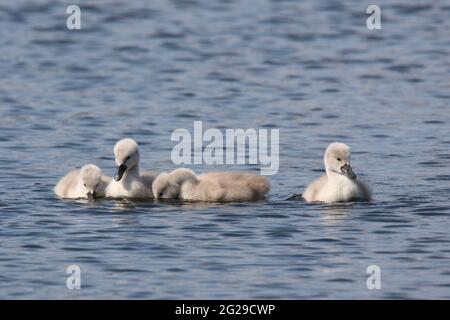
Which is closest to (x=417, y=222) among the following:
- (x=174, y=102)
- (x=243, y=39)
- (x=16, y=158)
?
(x=16, y=158)

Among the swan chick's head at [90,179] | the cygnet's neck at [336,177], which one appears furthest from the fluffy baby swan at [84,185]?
the cygnet's neck at [336,177]

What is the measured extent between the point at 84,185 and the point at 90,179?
97 mm

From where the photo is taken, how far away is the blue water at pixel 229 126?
1215 cm

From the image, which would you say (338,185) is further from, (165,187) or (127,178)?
(127,178)

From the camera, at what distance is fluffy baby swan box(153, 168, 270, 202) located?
47.8ft

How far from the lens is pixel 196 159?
55.7 feet

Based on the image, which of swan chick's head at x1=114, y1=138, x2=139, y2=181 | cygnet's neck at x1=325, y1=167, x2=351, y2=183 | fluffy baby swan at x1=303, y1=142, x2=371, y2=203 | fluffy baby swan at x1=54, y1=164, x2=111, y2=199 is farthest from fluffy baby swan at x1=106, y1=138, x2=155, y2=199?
cygnet's neck at x1=325, y1=167, x2=351, y2=183

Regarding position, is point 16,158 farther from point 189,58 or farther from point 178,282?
point 189,58

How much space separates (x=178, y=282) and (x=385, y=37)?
14.8 metres

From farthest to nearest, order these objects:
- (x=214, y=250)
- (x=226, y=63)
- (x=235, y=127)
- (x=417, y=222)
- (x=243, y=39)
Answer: (x=243, y=39)
(x=226, y=63)
(x=235, y=127)
(x=417, y=222)
(x=214, y=250)

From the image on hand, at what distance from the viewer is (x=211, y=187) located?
47.9 ft

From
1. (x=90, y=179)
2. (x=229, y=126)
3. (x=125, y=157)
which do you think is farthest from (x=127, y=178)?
(x=229, y=126)

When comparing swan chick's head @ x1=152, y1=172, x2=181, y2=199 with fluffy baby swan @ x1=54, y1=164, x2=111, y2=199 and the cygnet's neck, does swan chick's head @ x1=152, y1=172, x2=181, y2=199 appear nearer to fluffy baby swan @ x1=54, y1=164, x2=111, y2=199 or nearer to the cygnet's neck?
fluffy baby swan @ x1=54, y1=164, x2=111, y2=199

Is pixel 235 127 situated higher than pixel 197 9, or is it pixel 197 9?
pixel 197 9
